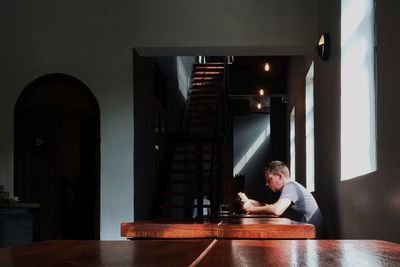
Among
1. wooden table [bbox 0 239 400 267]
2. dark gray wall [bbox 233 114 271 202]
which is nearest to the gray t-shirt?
wooden table [bbox 0 239 400 267]

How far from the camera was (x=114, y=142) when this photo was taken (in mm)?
7141

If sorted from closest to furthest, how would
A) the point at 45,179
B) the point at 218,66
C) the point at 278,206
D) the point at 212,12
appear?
the point at 278,206 → the point at 212,12 → the point at 45,179 → the point at 218,66

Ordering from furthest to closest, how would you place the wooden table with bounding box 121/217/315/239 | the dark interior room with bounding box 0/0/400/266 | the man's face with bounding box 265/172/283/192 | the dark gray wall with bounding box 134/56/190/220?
the dark gray wall with bounding box 134/56/190/220 → the man's face with bounding box 265/172/283/192 → the dark interior room with bounding box 0/0/400/266 → the wooden table with bounding box 121/217/315/239

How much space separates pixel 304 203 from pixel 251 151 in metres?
16.5

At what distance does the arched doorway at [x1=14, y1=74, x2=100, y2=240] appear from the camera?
23.9ft

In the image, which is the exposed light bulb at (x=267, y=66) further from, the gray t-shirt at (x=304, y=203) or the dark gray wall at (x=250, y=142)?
the dark gray wall at (x=250, y=142)

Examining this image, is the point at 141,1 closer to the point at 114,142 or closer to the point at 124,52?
the point at 124,52

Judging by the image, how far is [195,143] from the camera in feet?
37.0

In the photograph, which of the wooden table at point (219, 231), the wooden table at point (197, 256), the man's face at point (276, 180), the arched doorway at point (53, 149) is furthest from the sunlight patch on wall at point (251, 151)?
the wooden table at point (197, 256)

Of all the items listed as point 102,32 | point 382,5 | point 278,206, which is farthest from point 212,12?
point 382,5

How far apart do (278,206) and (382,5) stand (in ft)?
6.12

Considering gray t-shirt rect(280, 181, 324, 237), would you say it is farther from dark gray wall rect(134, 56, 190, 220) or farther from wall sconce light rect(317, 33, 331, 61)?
dark gray wall rect(134, 56, 190, 220)

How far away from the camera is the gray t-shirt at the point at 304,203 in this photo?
503 centimetres

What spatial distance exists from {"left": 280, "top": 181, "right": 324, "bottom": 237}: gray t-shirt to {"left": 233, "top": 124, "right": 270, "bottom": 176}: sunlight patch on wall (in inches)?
641
